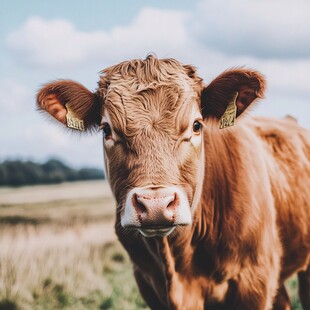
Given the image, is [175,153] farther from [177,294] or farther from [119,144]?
[177,294]

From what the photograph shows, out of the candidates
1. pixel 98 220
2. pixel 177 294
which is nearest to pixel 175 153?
pixel 177 294

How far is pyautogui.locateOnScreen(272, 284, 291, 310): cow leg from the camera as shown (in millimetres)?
7387

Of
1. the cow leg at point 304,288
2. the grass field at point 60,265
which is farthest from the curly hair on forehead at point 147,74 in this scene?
the grass field at point 60,265

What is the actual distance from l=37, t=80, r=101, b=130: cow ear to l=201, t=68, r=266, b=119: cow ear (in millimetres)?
893

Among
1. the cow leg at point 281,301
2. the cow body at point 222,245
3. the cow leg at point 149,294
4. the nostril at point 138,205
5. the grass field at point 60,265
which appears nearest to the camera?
the nostril at point 138,205

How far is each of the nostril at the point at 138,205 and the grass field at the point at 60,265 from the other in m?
4.84

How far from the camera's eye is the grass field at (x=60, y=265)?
8.88 m

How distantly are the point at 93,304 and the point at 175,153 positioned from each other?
512 centimetres

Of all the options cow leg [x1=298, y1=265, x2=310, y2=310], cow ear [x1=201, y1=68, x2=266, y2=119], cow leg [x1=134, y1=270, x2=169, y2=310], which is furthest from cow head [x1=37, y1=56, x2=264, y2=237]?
cow leg [x1=298, y1=265, x2=310, y2=310]

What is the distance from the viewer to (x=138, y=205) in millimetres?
4016

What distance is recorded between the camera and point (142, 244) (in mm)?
5590

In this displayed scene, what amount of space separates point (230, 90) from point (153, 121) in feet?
2.98

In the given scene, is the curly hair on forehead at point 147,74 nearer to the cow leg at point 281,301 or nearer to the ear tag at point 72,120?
the ear tag at point 72,120

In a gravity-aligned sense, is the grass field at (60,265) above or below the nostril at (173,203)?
below
